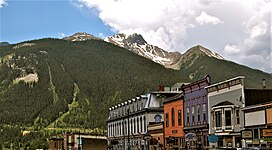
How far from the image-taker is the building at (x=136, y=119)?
80375 millimetres

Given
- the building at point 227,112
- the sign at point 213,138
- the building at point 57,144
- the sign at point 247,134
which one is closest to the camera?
the sign at point 247,134

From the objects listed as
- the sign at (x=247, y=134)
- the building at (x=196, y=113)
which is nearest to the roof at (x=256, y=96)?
the sign at (x=247, y=134)

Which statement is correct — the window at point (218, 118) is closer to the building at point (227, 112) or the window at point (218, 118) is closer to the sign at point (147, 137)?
the building at point (227, 112)

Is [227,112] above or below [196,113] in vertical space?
below

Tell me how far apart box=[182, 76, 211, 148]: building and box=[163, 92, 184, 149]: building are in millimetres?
1829

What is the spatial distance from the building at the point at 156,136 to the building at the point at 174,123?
1.62 m

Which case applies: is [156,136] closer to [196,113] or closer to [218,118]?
[196,113]

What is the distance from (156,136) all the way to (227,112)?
24823mm

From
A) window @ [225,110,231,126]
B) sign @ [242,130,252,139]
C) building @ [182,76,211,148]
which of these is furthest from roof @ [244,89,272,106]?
building @ [182,76,211,148]

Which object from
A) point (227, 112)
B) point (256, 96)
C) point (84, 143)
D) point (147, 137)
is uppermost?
point (256, 96)

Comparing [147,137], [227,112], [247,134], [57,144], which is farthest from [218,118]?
[57,144]

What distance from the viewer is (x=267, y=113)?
45719 mm

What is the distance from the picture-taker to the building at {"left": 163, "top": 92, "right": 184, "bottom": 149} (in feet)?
222

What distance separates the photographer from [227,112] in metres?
52.7
